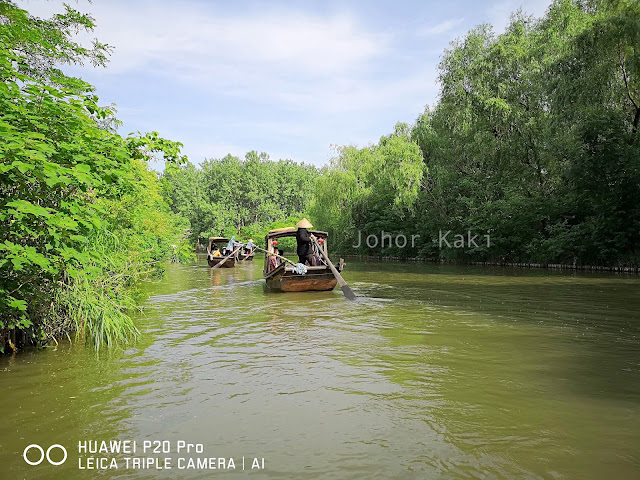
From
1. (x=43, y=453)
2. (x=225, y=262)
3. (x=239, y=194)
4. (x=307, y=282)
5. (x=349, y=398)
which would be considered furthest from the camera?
(x=239, y=194)

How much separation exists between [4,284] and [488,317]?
8.63m

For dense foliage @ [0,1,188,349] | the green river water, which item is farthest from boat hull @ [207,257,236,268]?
dense foliage @ [0,1,188,349]

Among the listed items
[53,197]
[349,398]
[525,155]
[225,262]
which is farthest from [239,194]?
[349,398]

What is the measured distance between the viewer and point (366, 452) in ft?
12.5

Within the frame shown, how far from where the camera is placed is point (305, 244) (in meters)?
15.6

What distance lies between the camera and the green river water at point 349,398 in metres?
3.64

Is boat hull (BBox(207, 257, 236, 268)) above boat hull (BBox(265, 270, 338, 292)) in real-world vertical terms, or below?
above

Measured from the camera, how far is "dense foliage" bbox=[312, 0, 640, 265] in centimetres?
2194

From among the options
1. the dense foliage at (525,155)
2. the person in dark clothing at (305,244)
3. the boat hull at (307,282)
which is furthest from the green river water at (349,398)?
the dense foliage at (525,155)

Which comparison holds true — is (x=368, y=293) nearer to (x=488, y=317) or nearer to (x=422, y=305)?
(x=422, y=305)

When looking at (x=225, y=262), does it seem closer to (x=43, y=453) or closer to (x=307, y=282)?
(x=307, y=282)

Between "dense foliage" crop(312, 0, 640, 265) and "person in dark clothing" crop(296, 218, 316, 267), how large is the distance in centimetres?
1468

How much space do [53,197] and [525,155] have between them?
2760 cm

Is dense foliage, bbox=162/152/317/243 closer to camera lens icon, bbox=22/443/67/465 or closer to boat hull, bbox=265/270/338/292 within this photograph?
boat hull, bbox=265/270/338/292
